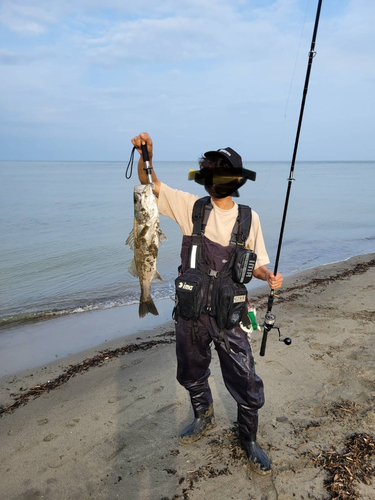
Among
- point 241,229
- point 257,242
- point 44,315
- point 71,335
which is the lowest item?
point 44,315

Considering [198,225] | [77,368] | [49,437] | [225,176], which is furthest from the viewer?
[77,368]

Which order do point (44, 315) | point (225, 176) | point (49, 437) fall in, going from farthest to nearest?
point (44, 315) → point (49, 437) → point (225, 176)

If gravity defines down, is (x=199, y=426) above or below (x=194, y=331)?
below

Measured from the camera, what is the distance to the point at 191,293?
301cm

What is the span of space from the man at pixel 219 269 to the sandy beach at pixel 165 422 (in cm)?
34

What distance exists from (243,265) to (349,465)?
1940 millimetres

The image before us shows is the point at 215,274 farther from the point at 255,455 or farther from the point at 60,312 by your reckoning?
the point at 60,312

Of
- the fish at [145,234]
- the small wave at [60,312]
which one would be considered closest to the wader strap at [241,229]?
the fish at [145,234]

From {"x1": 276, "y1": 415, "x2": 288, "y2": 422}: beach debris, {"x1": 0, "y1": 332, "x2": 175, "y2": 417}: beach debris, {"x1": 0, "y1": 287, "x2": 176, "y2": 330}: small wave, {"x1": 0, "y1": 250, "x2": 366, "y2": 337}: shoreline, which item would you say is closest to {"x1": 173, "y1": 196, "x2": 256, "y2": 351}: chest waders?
{"x1": 276, "y1": 415, "x2": 288, "y2": 422}: beach debris

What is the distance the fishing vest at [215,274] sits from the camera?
3.04 meters

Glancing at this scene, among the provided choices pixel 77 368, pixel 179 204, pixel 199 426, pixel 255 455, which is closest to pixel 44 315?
pixel 77 368

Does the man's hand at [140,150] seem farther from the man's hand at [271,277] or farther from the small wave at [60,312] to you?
the small wave at [60,312]

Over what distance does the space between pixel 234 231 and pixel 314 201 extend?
30.2 m

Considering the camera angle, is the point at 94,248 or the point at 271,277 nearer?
the point at 271,277
